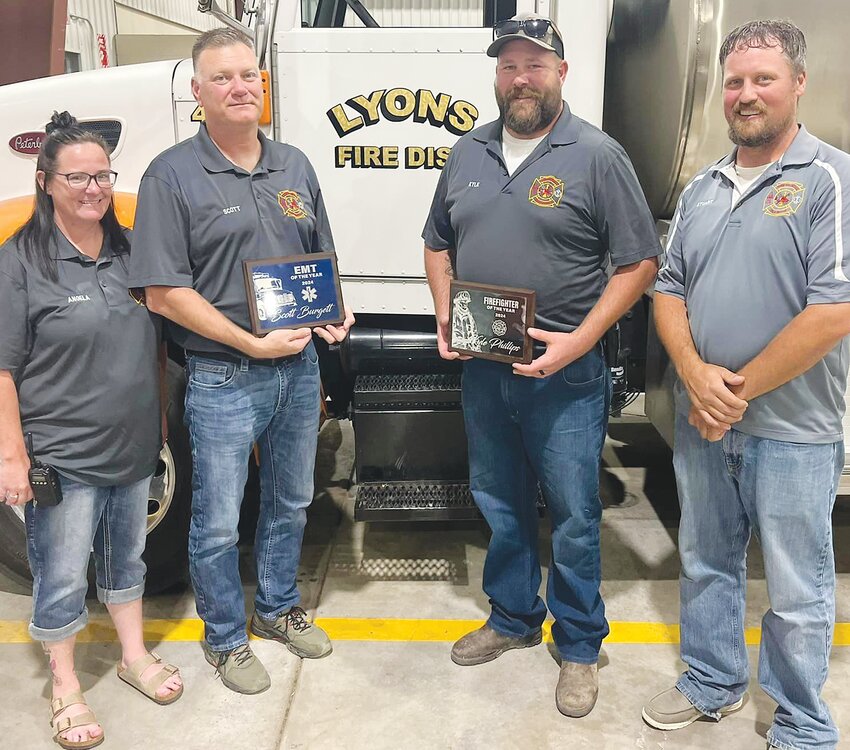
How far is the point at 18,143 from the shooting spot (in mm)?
3053

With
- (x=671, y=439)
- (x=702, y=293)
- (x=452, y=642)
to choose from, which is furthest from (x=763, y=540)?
(x=452, y=642)

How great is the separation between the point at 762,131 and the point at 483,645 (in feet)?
6.18

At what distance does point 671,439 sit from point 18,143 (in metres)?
2.78

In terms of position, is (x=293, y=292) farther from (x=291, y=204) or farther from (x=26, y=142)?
(x=26, y=142)

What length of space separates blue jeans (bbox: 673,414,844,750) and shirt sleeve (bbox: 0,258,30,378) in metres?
1.87

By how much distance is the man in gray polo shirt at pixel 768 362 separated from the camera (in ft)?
6.26

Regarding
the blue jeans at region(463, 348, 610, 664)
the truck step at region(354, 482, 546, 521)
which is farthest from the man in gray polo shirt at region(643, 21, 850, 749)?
the truck step at region(354, 482, 546, 521)

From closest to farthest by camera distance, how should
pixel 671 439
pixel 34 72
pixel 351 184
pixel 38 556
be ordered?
pixel 38 556, pixel 351 184, pixel 671 439, pixel 34 72

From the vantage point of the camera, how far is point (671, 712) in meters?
2.48

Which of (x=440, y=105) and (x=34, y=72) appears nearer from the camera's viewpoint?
(x=440, y=105)

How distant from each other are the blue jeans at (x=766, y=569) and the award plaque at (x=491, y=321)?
0.54 meters

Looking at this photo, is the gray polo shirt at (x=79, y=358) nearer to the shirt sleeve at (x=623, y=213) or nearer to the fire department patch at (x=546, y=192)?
the fire department patch at (x=546, y=192)

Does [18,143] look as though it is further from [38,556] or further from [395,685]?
[395,685]

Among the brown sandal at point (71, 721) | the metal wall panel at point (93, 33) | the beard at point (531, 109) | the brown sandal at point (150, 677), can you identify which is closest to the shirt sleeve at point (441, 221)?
the beard at point (531, 109)
